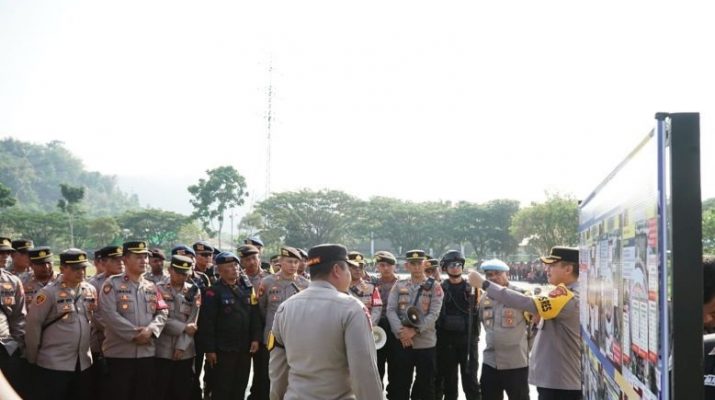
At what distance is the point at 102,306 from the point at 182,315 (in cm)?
90

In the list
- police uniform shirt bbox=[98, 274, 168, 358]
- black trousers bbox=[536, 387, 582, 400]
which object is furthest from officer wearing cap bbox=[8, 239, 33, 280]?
black trousers bbox=[536, 387, 582, 400]

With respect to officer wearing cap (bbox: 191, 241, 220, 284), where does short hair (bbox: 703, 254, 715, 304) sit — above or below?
above

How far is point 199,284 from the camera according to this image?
7227mm

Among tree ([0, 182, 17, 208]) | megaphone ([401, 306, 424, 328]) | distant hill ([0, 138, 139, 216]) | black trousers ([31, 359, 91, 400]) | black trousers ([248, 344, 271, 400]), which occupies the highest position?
distant hill ([0, 138, 139, 216])

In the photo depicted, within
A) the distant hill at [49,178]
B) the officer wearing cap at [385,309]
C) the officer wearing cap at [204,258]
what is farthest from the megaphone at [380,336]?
the distant hill at [49,178]

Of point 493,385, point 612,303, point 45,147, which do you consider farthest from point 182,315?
point 45,147

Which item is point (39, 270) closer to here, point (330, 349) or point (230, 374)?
point (230, 374)

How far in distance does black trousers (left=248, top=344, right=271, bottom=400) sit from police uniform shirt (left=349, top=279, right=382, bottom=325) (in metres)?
1.37

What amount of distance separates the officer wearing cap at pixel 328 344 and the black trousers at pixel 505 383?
297cm

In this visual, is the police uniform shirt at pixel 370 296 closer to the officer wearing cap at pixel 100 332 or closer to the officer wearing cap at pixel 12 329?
the officer wearing cap at pixel 100 332

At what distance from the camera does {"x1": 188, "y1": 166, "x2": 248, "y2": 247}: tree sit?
72.1 m

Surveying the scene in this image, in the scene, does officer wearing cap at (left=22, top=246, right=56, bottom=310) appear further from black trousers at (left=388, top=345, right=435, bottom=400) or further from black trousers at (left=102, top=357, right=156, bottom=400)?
black trousers at (left=388, top=345, right=435, bottom=400)

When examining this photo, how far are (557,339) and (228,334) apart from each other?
3.56 m

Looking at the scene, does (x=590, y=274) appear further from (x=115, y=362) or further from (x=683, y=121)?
(x=115, y=362)
